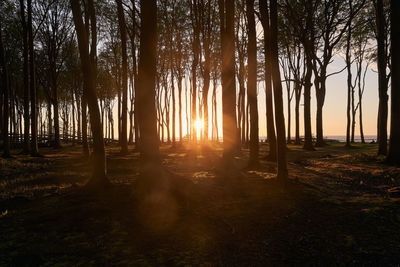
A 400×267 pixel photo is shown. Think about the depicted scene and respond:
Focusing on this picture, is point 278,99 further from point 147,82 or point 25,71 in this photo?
→ point 25,71

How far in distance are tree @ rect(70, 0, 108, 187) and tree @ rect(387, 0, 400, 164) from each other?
41.4ft

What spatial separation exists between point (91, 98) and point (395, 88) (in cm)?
1340

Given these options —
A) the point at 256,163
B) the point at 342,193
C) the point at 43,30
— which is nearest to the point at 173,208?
the point at 342,193

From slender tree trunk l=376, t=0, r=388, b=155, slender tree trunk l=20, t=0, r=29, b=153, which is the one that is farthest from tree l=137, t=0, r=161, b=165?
slender tree trunk l=20, t=0, r=29, b=153

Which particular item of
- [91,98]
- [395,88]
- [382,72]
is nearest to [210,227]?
[91,98]

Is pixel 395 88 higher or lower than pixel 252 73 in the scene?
lower

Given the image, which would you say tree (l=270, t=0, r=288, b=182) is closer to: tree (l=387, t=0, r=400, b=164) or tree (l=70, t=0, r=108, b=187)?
tree (l=70, t=0, r=108, b=187)

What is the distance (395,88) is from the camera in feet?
34.5

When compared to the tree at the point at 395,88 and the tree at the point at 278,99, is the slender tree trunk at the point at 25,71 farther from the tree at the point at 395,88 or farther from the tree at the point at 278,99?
the tree at the point at 395,88

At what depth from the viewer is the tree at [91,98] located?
672 cm

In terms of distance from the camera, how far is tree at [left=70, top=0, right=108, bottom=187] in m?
6.72

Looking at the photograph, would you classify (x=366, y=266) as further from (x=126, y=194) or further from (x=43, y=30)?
(x=43, y=30)

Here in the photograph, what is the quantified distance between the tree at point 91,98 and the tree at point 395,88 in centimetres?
1262

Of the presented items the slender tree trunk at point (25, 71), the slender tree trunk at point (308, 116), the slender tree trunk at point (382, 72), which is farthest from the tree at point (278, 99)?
the slender tree trunk at point (25, 71)
